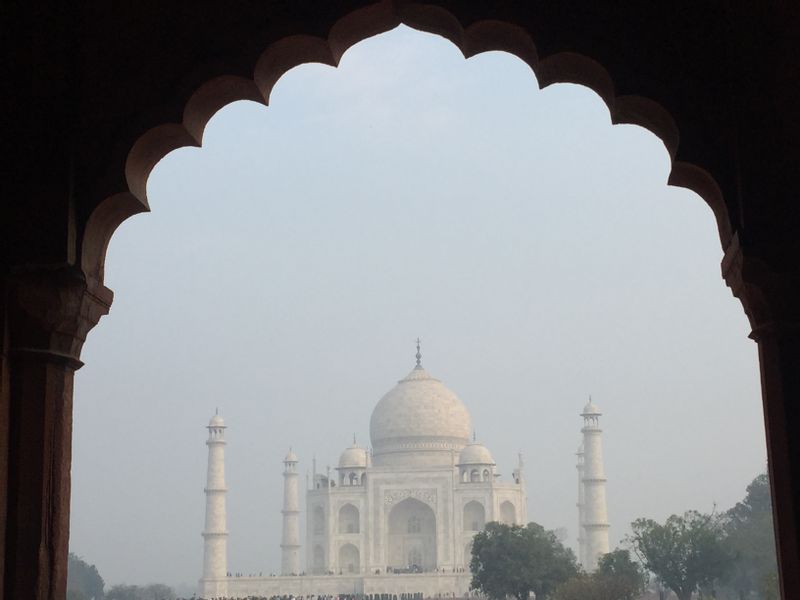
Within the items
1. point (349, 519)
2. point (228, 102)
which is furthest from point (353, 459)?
point (228, 102)

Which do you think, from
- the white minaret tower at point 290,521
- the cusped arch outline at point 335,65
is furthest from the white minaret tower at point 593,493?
the cusped arch outline at point 335,65

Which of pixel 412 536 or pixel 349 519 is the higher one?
pixel 349 519

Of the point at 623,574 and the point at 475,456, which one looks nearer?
the point at 623,574

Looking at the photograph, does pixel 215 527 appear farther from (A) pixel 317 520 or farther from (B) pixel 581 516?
(B) pixel 581 516

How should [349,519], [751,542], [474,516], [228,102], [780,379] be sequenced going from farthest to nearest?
1. [349,519]
2. [474,516]
3. [751,542]
4. [228,102]
5. [780,379]

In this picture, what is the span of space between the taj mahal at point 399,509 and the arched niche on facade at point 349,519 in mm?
36

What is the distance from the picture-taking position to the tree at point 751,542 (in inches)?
1102

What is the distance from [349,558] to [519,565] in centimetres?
1394

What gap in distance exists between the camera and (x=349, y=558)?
145ft

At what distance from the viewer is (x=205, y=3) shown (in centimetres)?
350

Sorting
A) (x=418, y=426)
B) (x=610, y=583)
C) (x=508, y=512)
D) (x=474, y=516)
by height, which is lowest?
(x=610, y=583)

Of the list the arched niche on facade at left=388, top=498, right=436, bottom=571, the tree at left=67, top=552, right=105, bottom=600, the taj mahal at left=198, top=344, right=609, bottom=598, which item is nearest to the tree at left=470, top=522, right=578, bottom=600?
the taj mahal at left=198, top=344, right=609, bottom=598

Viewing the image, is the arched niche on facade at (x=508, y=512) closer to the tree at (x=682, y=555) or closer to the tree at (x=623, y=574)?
the tree at (x=623, y=574)

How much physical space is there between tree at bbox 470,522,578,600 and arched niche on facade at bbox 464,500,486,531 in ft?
34.5
